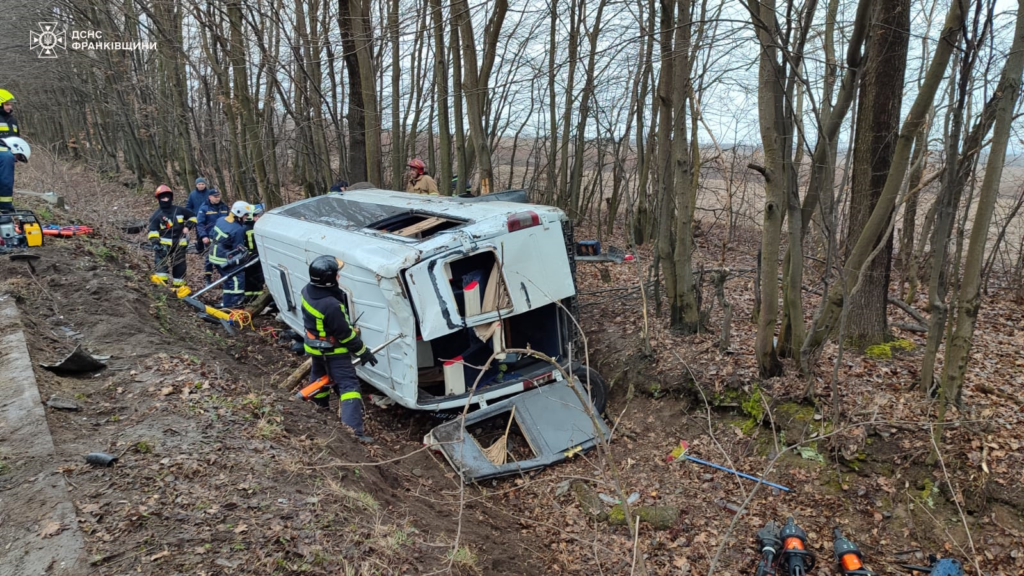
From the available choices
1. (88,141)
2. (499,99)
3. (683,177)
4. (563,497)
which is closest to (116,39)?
(499,99)

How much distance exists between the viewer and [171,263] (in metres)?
10.6

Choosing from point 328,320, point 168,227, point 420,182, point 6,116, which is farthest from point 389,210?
point 168,227

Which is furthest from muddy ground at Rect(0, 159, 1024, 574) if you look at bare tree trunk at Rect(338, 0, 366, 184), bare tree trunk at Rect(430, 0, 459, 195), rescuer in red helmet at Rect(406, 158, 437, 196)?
bare tree trunk at Rect(430, 0, 459, 195)

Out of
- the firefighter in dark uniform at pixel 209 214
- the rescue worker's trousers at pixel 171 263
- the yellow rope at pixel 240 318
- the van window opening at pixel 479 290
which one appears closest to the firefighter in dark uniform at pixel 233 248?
the yellow rope at pixel 240 318

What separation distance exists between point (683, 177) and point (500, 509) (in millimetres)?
4276

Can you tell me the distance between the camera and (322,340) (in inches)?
237

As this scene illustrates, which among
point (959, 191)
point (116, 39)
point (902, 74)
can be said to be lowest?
point (959, 191)

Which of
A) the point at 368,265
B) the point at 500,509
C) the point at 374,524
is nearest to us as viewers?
the point at 374,524

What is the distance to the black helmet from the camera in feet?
19.1

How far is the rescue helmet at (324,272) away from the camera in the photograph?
5.82 m

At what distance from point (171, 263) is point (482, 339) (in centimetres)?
730

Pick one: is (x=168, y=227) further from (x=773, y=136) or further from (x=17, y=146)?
(x=773, y=136)

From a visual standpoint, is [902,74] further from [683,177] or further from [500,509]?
[500,509]

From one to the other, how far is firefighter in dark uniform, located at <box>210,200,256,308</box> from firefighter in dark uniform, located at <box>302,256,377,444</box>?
4477 mm
